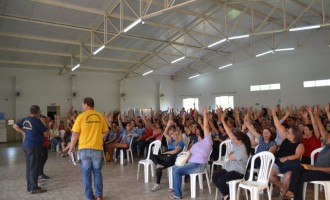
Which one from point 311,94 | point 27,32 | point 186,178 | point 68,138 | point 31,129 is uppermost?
point 27,32

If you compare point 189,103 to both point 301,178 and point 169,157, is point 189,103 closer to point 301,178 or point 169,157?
point 169,157

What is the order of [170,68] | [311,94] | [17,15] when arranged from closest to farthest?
[17,15] → [311,94] → [170,68]

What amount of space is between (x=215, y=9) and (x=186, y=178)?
7553mm

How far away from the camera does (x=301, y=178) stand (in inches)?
128

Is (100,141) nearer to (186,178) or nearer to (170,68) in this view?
(186,178)

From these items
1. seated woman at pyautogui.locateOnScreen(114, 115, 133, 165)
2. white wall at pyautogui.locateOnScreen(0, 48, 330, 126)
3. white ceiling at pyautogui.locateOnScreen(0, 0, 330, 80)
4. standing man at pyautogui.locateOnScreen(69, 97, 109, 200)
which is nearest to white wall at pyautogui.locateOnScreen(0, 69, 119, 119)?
white wall at pyautogui.locateOnScreen(0, 48, 330, 126)

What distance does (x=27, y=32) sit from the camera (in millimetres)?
9617

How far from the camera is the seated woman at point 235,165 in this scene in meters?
3.34

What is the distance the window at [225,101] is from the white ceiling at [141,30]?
2.20 m

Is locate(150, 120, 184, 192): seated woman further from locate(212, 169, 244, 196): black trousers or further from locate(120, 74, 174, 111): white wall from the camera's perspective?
locate(120, 74, 174, 111): white wall

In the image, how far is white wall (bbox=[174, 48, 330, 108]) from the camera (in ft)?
40.5

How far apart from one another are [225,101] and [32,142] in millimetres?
13216

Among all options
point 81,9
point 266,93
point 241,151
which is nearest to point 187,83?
point 266,93

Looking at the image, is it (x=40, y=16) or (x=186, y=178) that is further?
(x=40, y=16)
